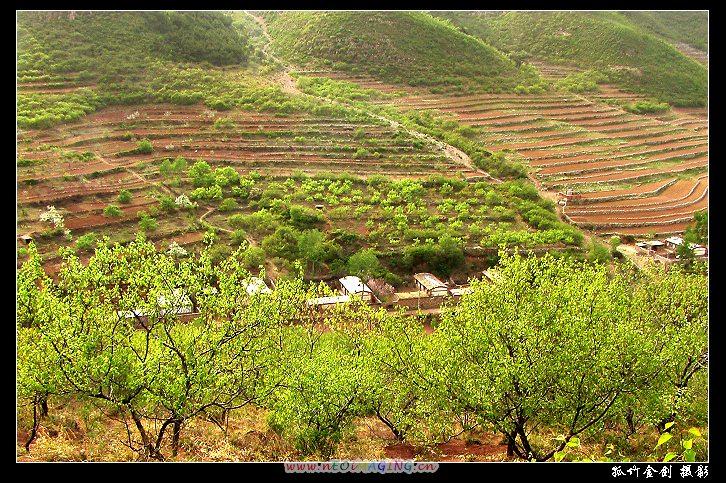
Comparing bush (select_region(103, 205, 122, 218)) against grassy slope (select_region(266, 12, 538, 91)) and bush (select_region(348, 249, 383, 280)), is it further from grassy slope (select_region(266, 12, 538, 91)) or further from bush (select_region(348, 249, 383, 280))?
grassy slope (select_region(266, 12, 538, 91))

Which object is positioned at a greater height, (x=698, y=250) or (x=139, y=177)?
(x=139, y=177)

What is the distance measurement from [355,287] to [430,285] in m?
2.64

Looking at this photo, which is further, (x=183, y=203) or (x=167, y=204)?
(x=183, y=203)

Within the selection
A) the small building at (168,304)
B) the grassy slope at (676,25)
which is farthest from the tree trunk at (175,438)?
the grassy slope at (676,25)

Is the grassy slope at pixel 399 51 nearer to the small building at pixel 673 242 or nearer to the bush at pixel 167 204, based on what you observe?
the small building at pixel 673 242

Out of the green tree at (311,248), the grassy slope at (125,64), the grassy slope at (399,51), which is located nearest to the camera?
the green tree at (311,248)

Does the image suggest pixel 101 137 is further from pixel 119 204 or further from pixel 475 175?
pixel 475 175

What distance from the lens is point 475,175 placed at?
110 feet

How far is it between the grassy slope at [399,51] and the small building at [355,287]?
25.3 metres

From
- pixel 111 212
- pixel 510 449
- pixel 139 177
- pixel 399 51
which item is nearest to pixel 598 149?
pixel 399 51

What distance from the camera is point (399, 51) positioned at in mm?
46719

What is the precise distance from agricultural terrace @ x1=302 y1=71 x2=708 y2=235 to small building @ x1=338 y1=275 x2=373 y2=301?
469 inches

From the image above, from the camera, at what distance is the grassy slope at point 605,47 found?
4734cm

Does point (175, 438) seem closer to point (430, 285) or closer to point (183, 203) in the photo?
point (430, 285)
